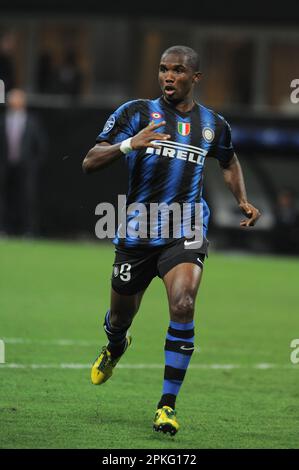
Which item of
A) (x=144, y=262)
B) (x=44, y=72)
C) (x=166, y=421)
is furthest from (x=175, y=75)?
(x=44, y=72)

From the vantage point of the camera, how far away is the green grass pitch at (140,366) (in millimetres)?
8242

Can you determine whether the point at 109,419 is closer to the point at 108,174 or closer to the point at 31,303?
the point at 31,303

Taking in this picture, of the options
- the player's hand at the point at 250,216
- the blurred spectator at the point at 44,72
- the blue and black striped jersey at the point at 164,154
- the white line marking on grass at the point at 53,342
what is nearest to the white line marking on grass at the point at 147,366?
the white line marking on grass at the point at 53,342

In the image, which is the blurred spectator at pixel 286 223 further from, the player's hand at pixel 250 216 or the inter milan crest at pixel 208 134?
the inter milan crest at pixel 208 134

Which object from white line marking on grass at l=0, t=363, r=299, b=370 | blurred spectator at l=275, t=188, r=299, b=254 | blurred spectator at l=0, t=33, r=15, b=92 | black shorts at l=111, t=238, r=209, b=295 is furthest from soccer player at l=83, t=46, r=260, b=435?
blurred spectator at l=0, t=33, r=15, b=92

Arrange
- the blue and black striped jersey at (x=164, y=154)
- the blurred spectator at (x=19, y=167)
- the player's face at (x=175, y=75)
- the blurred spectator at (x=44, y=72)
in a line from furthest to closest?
the blurred spectator at (x=44, y=72) → the blurred spectator at (x=19, y=167) → the blue and black striped jersey at (x=164, y=154) → the player's face at (x=175, y=75)

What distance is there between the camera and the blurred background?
76.3 ft

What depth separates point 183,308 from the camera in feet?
27.8

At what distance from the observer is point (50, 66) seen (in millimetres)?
25125

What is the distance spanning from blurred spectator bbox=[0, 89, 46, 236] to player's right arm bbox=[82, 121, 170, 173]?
13867mm

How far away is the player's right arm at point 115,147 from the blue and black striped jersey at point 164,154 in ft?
0.71

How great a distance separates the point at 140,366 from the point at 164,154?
3.03 metres

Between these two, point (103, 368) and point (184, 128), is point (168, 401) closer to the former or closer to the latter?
point (103, 368)

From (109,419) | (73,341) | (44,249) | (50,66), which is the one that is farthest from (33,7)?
(109,419)
